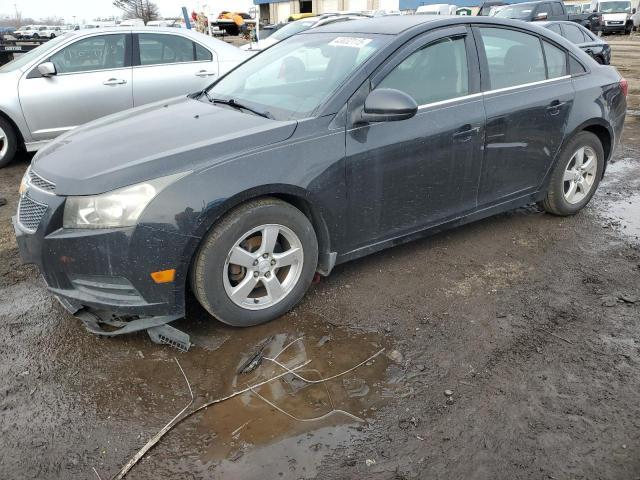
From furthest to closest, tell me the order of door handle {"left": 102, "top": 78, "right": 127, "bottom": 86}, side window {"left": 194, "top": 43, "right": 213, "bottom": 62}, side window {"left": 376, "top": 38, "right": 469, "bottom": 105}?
side window {"left": 194, "top": 43, "right": 213, "bottom": 62} < door handle {"left": 102, "top": 78, "right": 127, "bottom": 86} < side window {"left": 376, "top": 38, "right": 469, "bottom": 105}

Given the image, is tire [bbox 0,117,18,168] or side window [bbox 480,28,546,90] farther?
tire [bbox 0,117,18,168]

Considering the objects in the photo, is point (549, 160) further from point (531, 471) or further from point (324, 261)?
point (531, 471)

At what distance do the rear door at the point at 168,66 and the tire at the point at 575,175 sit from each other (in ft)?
14.4

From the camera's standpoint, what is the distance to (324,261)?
3314 mm

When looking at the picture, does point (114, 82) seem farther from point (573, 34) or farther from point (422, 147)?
point (573, 34)

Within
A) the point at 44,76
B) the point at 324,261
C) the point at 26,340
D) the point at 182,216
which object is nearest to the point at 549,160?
the point at 324,261

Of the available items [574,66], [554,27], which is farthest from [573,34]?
[574,66]

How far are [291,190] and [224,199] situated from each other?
0.41 m

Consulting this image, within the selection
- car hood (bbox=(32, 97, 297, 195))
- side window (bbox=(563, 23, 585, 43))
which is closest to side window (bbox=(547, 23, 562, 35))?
side window (bbox=(563, 23, 585, 43))

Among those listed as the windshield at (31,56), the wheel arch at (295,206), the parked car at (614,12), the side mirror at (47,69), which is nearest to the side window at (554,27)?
the windshield at (31,56)

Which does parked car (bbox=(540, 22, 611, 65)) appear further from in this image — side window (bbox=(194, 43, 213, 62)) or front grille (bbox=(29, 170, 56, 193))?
front grille (bbox=(29, 170, 56, 193))

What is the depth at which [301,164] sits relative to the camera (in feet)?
9.84

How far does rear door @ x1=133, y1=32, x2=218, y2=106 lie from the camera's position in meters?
6.68

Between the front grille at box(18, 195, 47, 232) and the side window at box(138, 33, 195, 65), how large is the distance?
433 centimetres
